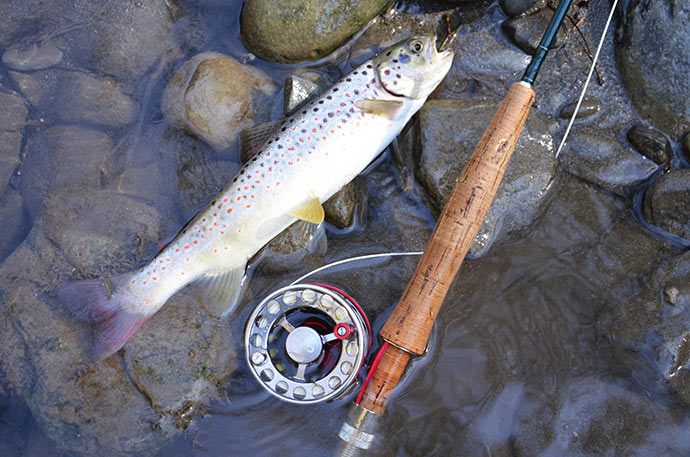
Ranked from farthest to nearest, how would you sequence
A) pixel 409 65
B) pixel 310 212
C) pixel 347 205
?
pixel 347 205
pixel 409 65
pixel 310 212

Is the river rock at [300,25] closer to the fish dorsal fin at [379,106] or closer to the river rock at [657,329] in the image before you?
the fish dorsal fin at [379,106]

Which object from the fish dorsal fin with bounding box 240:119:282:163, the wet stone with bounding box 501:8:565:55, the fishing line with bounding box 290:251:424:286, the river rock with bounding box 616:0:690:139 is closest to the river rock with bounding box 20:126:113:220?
the fish dorsal fin with bounding box 240:119:282:163

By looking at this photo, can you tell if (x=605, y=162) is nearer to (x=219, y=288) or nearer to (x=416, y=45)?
(x=416, y=45)

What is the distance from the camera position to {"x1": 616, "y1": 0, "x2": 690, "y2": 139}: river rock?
3.04 m

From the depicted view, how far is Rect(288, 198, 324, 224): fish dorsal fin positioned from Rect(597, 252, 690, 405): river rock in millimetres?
1780

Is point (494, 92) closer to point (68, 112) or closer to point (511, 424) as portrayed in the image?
point (511, 424)

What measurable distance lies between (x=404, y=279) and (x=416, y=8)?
6.06 ft

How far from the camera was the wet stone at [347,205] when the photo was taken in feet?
10.3

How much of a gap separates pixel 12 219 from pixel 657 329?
3.95 metres

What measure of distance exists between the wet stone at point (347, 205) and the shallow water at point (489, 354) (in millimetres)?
68

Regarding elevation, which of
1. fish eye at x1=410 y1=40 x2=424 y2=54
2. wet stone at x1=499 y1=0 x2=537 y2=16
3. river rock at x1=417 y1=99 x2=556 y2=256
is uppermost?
wet stone at x1=499 y1=0 x2=537 y2=16

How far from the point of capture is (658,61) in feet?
10.2

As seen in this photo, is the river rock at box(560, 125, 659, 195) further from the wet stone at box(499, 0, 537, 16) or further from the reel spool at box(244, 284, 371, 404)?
the reel spool at box(244, 284, 371, 404)

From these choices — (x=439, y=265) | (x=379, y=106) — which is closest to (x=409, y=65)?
(x=379, y=106)
